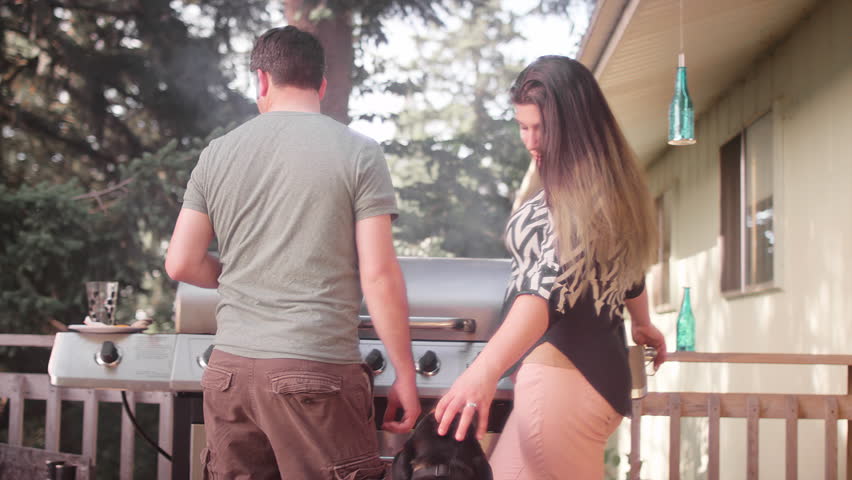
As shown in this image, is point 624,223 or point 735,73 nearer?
point 624,223

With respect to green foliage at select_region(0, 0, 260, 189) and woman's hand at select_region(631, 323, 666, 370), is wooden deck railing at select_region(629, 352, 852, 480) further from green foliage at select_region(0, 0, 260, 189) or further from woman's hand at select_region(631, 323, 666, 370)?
green foliage at select_region(0, 0, 260, 189)

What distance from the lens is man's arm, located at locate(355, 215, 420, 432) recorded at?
1.82m

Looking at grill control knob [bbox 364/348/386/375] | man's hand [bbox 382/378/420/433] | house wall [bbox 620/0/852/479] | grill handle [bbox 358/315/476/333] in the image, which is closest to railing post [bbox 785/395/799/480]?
house wall [bbox 620/0/852/479]

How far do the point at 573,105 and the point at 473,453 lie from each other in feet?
2.30

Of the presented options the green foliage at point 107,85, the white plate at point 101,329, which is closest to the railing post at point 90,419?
the white plate at point 101,329

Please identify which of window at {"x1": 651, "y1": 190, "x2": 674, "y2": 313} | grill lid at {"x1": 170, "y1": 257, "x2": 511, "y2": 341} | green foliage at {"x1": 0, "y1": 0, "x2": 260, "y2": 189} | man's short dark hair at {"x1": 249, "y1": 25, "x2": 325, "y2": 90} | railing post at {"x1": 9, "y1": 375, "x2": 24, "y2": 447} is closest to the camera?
man's short dark hair at {"x1": 249, "y1": 25, "x2": 325, "y2": 90}

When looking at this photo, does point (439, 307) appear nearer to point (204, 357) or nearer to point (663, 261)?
point (204, 357)

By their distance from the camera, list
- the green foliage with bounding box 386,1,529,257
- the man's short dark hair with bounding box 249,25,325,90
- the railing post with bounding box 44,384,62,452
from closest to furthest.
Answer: the man's short dark hair with bounding box 249,25,325,90, the railing post with bounding box 44,384,62,452, the green foliage with bounding box 386,1,529,257

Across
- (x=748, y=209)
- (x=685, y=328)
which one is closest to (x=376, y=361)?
(x=685, y=328)

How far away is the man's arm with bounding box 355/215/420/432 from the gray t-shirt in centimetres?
3

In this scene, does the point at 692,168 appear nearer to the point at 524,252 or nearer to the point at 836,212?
the point at 836,212

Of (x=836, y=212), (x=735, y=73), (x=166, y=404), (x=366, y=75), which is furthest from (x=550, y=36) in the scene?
(x=166, y=404)

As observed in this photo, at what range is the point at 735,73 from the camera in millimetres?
6414

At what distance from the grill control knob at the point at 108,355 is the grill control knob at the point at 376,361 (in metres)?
0.70
